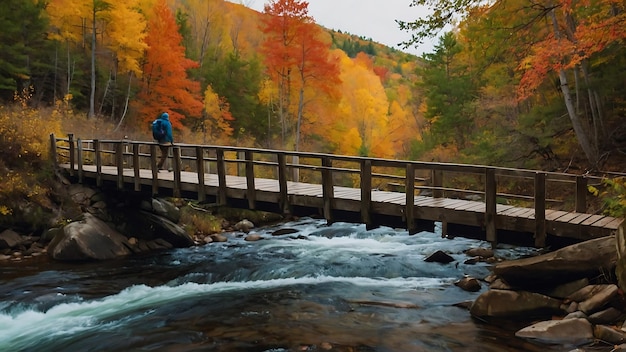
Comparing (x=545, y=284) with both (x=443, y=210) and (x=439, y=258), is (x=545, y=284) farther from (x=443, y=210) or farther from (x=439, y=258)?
(x=439, y=258)

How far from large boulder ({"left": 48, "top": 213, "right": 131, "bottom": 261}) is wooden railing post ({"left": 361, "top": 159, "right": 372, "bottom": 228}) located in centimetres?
769

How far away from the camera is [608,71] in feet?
46.7

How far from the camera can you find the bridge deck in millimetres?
7953

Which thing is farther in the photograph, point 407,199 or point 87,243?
point 87,243

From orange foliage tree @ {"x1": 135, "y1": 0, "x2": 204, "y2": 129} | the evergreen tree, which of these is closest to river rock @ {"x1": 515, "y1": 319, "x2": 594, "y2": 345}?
the evergreen tree

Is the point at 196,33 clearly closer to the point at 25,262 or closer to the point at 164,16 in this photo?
the point at 164,16

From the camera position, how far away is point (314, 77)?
98.8 ft

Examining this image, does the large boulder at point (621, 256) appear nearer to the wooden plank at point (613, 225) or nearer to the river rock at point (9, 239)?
the wooden plank at point (613, 225)

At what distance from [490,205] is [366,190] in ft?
7.49

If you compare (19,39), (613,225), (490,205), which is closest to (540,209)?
(490,205)

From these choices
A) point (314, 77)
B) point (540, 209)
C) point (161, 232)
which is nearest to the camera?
point (540, 209)

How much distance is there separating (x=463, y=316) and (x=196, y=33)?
3966 cm

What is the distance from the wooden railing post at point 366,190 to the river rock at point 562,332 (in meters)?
3.46

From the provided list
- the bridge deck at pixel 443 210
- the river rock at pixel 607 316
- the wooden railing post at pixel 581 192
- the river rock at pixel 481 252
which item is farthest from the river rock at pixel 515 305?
the river rock at pixel 481 252
